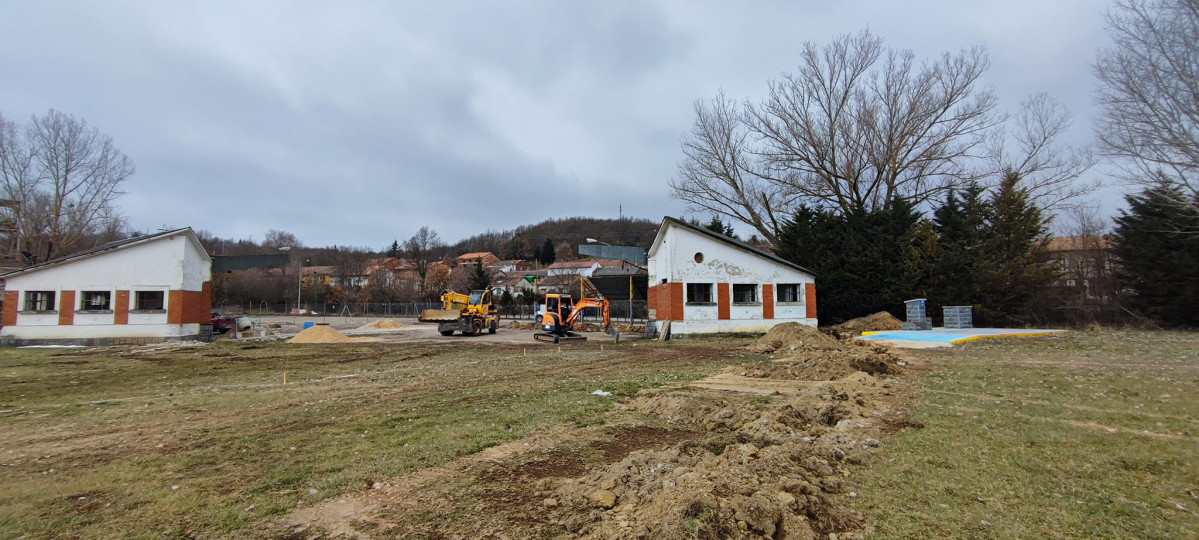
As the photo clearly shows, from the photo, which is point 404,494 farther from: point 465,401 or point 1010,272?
point 1010,272

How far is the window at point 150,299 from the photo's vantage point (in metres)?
27.3

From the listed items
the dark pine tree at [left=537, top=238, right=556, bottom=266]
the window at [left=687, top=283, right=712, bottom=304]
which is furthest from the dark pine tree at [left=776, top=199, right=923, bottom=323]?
the dark pine tree at [left=537, top=238, right=556, bottom=266]

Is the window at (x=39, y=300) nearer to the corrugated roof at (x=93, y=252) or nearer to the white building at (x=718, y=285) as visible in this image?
the corrugated roof at (x=93, y=252)

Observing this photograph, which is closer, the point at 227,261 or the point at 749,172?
the point at 227,261

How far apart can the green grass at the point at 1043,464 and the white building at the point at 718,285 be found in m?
17.3

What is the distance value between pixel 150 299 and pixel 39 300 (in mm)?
4506

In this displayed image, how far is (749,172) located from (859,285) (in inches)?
448

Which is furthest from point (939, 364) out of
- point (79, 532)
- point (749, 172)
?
point (749, 172)

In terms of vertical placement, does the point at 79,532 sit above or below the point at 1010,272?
below

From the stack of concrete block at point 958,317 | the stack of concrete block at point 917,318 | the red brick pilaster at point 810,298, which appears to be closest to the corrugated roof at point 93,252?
the red brick pilaster at point 810,298

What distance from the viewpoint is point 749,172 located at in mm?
38500

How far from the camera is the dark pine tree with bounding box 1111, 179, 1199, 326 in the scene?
28.5m

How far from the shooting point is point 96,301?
88.1ft

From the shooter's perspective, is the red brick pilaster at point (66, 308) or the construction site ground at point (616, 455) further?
the red brick pilaster at point (66, 308)
